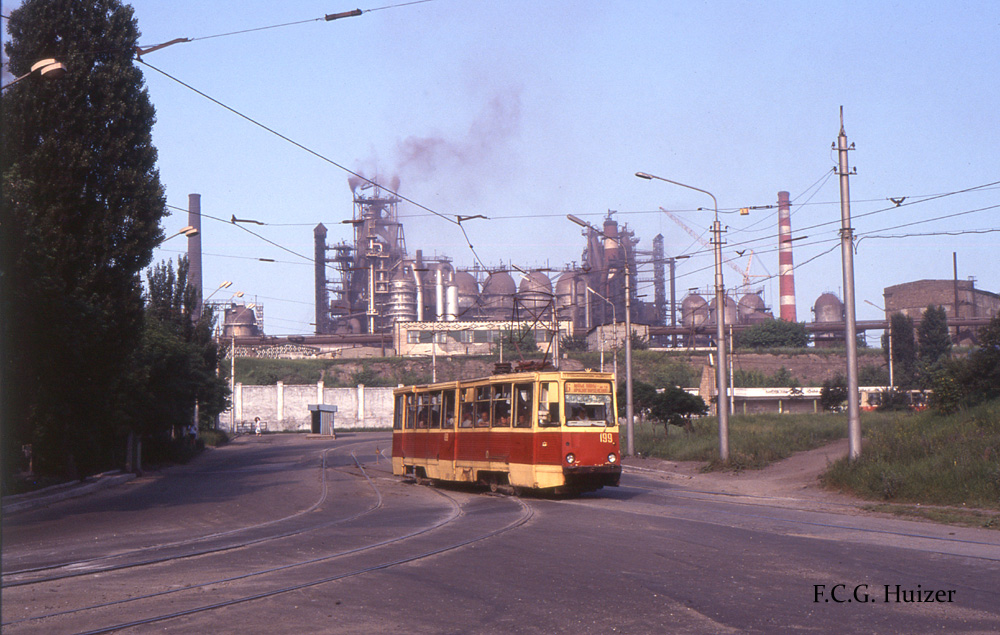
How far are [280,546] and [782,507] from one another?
9.36m

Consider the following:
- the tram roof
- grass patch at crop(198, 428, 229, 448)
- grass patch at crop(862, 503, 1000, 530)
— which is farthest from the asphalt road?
grass patch at crop(198, 428, 229, 448)

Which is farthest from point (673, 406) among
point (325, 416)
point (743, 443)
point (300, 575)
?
point (325, 416)

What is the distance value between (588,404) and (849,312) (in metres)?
6.21

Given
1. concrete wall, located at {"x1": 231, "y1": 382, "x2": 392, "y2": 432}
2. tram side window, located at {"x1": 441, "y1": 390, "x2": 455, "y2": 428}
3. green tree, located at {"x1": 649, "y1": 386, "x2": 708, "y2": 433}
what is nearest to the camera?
tram side window, located at {"x1": 441, "y1": 390, "x2": 455, "y2": 428}

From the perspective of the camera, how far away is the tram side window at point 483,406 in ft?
66.3

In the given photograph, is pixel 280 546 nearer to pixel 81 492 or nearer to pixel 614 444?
pixel 614 444

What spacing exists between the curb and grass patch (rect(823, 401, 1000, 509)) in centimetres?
1710

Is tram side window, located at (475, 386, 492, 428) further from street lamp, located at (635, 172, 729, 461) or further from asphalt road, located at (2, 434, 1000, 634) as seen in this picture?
street lamp, located at (635, 172, 729, 461)

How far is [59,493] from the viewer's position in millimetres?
21531

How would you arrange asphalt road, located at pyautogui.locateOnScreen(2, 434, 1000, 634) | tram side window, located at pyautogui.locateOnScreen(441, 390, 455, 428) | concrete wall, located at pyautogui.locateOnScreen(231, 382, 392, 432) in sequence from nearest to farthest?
1. asphalt road, located at pyautogui.locateOnScreen(2, 434, 1000, 634)
2. tram side window, located at pyautogui.locateOnScreen(441, 390, 455, 428)
3. concrete wall, located at pyautogui.locateOnScreen(231, 382, 392, 432)

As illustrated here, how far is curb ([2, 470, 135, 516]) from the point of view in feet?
61.3

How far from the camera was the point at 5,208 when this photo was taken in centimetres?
1605

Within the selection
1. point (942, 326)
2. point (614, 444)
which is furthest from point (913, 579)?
point (942, 326)

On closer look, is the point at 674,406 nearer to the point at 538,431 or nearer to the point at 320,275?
the point at 538,431
